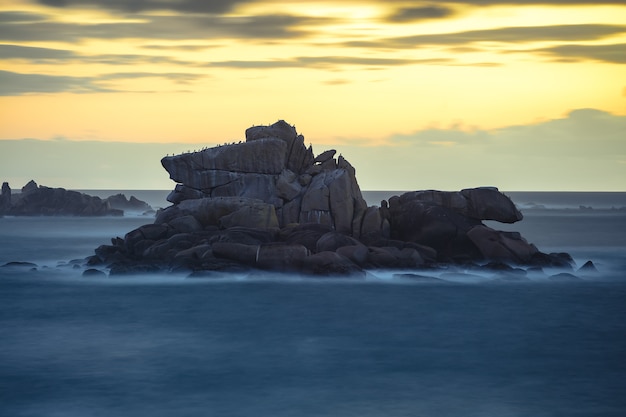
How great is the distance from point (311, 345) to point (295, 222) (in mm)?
20127

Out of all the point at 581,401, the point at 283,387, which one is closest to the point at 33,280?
the point at 283,387

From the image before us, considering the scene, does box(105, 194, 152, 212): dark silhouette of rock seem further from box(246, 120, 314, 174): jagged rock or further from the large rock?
the large rock

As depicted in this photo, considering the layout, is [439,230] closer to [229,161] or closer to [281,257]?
[281,257]

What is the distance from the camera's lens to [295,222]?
49.2 m

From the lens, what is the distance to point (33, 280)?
43.6 metres

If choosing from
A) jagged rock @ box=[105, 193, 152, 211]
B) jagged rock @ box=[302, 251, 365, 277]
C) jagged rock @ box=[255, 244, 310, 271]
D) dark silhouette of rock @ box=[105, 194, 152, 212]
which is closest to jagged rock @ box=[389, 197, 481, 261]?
jagged rock @ box=[302, 251, 365, 277]

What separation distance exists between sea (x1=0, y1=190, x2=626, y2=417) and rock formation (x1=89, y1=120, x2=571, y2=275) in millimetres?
1449

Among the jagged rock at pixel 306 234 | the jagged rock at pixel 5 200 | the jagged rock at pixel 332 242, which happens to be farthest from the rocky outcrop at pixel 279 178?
the jagged rock at pixel 5 200

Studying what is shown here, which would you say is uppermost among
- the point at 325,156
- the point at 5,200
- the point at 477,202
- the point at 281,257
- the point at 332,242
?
the point at 325,156

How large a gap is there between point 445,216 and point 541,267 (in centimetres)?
533

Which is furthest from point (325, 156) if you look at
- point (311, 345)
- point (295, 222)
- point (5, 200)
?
point (5, 200)

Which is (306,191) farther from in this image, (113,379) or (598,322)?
(113,379)

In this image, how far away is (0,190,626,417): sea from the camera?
72.7 ft

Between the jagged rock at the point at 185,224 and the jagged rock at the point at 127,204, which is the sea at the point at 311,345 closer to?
the jagged rock at the point at 185,224
